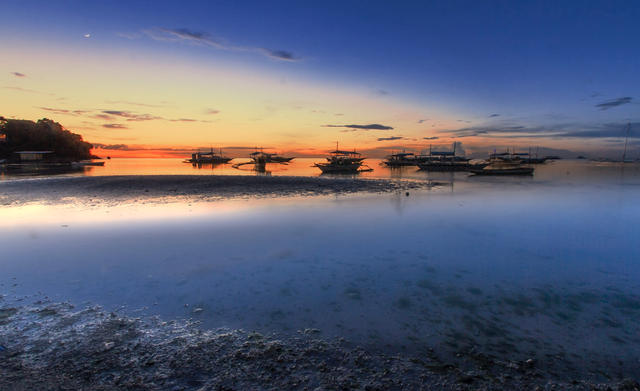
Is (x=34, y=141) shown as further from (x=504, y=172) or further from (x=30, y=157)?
(x=504, y=172)

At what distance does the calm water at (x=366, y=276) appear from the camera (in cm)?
399

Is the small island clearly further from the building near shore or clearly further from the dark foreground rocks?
the dark foreground rocks

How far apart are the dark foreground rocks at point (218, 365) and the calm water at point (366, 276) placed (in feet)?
0.95

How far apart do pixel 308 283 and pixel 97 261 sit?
4.70 metres

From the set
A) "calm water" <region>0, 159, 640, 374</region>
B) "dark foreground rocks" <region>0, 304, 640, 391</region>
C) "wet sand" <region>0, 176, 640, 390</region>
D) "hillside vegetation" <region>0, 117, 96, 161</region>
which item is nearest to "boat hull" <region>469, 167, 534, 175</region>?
"calm water" <region>0, 159, 640, 374</region>

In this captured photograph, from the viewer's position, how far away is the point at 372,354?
11.3 feet

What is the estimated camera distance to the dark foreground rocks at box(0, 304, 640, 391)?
2951 millimetres

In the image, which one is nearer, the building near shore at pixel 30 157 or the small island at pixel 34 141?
the building near shore at pixel 30 157

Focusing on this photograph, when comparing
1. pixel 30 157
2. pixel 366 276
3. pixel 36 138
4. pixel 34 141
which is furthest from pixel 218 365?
pixel 34 141

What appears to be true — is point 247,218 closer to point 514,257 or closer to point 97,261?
point 97,261

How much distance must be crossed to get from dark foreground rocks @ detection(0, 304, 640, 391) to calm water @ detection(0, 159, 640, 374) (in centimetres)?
29

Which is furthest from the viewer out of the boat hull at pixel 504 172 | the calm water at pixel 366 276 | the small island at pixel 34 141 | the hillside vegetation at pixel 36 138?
the hillside vegetation at pixel 36 138

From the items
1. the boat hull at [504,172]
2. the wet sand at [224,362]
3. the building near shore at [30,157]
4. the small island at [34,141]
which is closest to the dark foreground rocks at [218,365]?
the wet sand at [224,362]

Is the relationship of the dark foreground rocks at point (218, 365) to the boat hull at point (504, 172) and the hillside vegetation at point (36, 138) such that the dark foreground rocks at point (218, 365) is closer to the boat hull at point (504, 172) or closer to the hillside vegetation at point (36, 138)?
the boat hull at point (504, 172)
